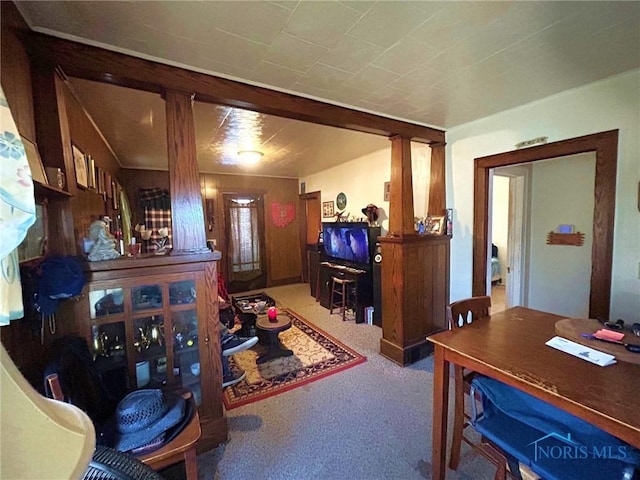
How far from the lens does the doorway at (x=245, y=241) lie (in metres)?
5.75

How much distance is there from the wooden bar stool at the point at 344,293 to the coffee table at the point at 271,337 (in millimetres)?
1205

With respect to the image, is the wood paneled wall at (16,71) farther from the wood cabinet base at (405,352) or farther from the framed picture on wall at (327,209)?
the framed picture on wall at (327,209)

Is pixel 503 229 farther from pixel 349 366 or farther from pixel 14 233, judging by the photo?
pixel 14 233

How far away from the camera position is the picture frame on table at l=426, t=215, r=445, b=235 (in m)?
3.12

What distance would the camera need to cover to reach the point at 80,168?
2.02 metres

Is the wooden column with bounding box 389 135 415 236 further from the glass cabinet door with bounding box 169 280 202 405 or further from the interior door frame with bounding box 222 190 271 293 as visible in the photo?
the interior door frame with bounding box 222 190 271 293

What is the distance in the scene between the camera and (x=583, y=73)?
6.33 ft

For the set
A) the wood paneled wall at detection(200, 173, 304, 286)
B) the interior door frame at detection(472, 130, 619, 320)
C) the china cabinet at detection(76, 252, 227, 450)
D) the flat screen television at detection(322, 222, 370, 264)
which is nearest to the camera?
the china cabinet at detection(76, 252, 227, 450)

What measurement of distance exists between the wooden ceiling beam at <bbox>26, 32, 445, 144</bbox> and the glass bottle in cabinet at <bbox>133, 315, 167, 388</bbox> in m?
1.41

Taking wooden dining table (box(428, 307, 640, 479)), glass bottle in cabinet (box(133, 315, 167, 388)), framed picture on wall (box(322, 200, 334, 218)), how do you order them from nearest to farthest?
1. wooden dining table (box(428, 307, 640, 479))
2. glass bottle in cabinet (box(133, 315, 167, 388))
3. framed picture on wall (box(322, 200, 334, 218))

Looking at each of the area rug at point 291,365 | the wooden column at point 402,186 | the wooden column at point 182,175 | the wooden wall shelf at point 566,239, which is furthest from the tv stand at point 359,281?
the wooden column at point 182,175

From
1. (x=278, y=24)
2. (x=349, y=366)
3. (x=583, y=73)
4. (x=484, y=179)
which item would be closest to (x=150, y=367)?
(x=349, y=366)

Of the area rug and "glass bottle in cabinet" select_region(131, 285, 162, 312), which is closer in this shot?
"glass bottle in cabinet" select_region(131, 285, 162, 312)

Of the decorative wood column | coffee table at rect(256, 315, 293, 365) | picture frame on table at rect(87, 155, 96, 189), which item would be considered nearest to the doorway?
coffee table at rect(256, 315, 293, 365)
